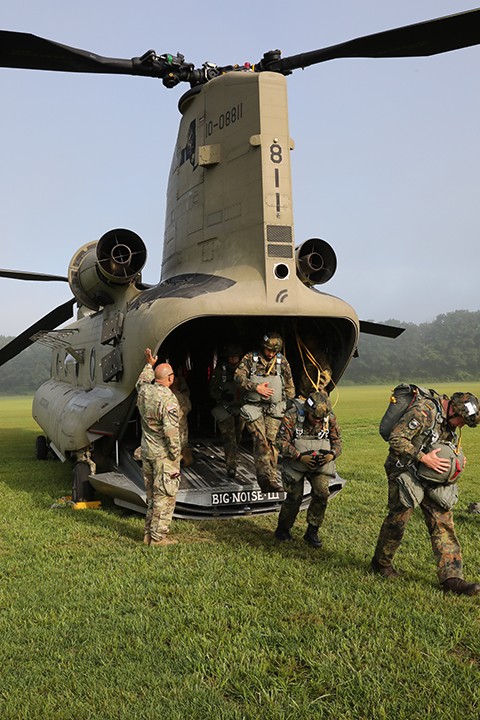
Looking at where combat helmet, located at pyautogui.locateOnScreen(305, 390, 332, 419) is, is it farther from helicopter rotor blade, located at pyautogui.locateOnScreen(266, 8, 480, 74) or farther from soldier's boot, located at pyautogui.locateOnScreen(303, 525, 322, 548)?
helicopter rotor blade, located at pyautogui.locateOnScreen(266, 8, 480, 74)

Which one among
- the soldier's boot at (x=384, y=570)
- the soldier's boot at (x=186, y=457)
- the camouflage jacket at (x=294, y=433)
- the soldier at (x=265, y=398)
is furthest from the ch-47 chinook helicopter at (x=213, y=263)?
the soldier's boot at (x=384, y=570)

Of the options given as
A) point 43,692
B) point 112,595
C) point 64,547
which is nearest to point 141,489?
point 64,547

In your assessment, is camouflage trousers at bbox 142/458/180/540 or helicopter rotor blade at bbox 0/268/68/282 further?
helicopter rotor blade at bbox 0/268/68/282

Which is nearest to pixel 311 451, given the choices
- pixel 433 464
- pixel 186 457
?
pixel 433 464

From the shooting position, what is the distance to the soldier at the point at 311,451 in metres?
5.82

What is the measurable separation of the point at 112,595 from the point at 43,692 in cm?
143

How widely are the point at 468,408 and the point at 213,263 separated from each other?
405cm

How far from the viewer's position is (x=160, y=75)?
7.54 metres

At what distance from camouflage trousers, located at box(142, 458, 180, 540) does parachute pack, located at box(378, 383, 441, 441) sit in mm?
2450

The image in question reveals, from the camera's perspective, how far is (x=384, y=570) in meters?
4.97

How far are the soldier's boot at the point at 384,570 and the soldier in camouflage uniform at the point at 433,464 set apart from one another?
30cm

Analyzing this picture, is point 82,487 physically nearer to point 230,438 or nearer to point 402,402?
point 230,438

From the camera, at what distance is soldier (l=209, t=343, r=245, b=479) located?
7844 mm

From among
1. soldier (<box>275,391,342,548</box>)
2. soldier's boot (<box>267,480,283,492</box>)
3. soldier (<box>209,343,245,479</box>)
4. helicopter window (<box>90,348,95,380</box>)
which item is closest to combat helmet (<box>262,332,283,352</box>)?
soldier (<box>209,343,245,479</box>)
